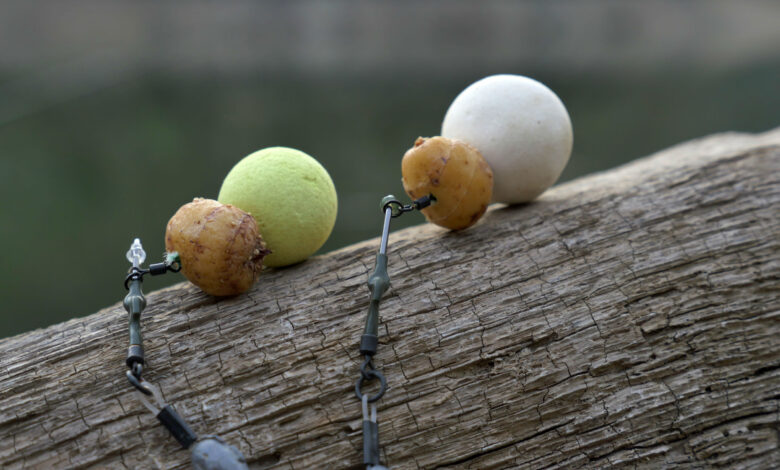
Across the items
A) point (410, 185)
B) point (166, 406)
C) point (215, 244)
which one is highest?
point (410, 185)

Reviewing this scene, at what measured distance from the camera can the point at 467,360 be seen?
3.36 ft

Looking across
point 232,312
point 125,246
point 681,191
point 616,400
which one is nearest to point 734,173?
point 681,191

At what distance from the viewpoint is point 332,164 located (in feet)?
13.0

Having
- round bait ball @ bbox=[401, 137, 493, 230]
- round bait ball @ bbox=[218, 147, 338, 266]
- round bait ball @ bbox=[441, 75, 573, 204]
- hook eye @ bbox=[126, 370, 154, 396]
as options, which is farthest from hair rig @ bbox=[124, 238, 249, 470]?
round bait ball @ bbox=[441, 75, 573, 204]

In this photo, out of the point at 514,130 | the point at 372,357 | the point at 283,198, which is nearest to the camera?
the point at 372,357

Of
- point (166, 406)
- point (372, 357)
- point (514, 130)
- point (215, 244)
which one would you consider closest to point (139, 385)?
point (166, 406)

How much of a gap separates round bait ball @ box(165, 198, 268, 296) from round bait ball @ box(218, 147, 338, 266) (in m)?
0.06

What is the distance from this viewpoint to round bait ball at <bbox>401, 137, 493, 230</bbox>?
3.77 ft

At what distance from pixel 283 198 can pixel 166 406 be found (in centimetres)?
39

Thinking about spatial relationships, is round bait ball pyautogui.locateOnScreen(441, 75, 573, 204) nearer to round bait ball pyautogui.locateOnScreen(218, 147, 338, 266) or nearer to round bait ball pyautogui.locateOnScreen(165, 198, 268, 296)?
round bait ball pyautogui.locateOnScreen(218, 147, 338, 266)

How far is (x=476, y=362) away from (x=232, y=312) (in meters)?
0.40

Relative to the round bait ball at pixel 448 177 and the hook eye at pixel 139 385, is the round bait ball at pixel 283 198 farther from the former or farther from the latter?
the hook eye at pixel 139 385

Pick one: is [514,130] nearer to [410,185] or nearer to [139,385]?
[410,185]

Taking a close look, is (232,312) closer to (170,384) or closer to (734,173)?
(170,384)
